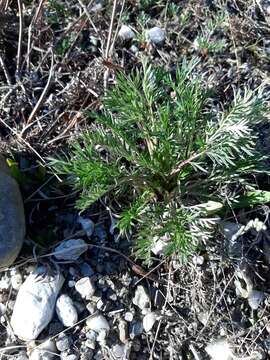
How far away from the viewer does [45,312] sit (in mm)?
2508

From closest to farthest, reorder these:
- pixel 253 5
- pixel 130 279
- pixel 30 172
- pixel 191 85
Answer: pixel 191 85 → pixel 130 279 → pixel 30 172 → pixel 253 5

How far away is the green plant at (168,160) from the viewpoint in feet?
7.59

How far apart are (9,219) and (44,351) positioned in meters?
0.50

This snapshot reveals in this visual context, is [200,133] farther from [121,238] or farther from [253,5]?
[253,5]

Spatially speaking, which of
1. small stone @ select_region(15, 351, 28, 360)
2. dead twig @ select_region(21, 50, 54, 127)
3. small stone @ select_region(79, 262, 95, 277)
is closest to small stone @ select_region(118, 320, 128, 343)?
small stone @ select_region(79, 262, 95, 277)

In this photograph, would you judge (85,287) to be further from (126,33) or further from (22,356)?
(126,33)

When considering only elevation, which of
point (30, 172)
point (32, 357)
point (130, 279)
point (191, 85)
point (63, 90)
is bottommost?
point (32, 357)

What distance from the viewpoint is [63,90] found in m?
2.87

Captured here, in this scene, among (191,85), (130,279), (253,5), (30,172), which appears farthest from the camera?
(253,5)

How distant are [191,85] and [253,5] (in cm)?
79

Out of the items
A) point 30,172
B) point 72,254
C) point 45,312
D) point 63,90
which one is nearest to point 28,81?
point 63,90

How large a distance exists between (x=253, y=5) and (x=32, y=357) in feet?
5.71

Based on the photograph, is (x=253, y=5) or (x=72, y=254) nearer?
(x=72, y=254)

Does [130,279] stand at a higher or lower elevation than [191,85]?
lower
